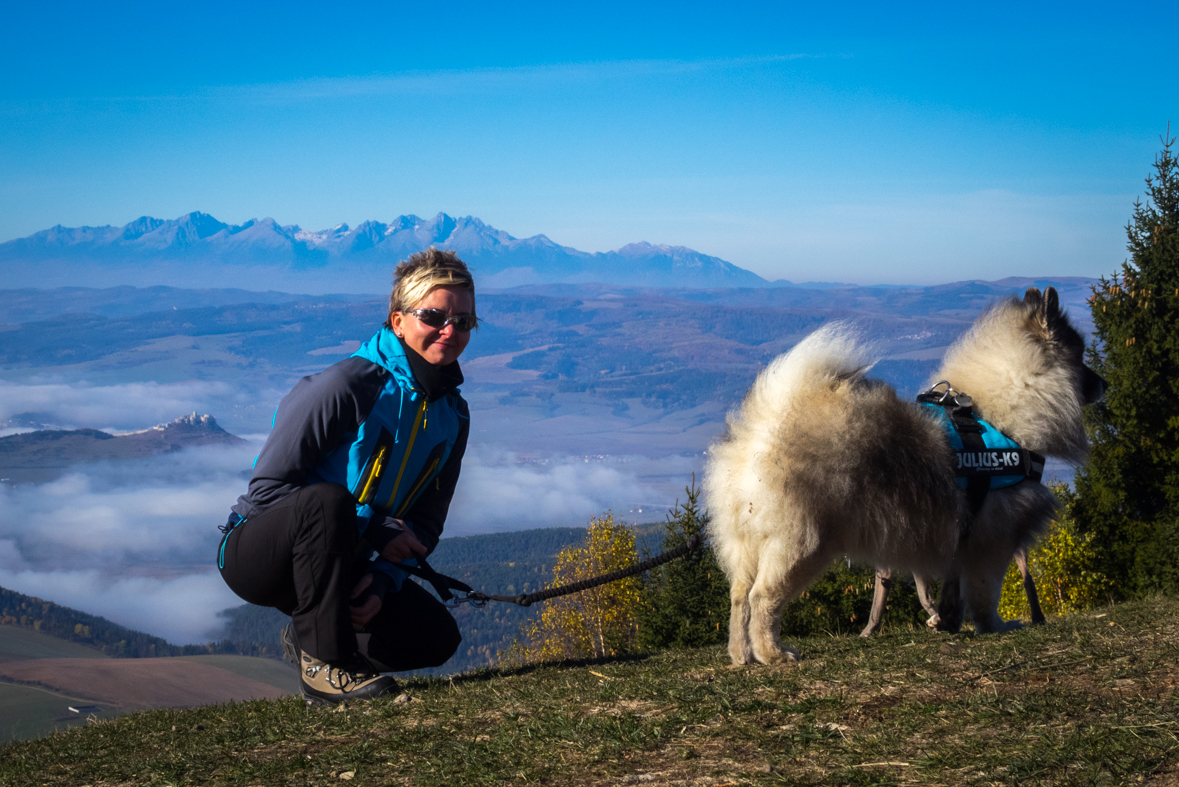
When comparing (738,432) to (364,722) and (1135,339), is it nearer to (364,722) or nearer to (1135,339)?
(364,722)

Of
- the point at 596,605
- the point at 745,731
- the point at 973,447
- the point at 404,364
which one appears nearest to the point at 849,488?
the point at 973,447

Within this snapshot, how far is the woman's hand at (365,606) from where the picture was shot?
4.84m

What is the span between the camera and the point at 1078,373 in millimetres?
6316

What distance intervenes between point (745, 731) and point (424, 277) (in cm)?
317

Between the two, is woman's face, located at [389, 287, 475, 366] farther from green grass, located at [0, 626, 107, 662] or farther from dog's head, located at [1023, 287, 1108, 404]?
green grass, located at [0, 626, 107, 662]

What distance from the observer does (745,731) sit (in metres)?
3.21

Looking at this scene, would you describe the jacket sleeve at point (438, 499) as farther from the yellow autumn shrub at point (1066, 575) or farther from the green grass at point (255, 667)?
the green grass at point (255, 667)

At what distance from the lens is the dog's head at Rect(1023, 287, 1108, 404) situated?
623 cm

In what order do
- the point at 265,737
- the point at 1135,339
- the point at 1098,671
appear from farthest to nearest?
the point at 1135,339
the point at 265,737
the point at 1098,671

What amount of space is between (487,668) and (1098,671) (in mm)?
4126

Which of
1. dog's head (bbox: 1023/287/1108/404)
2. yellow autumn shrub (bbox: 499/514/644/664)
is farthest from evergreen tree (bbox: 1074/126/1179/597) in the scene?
yellow autumn shrub (bbox: 499/514/644/664)

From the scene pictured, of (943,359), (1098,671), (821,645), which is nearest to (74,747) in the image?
(821,645)

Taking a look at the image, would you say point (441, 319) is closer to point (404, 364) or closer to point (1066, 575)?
point (404, 364)

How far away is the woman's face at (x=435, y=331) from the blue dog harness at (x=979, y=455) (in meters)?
3.36
